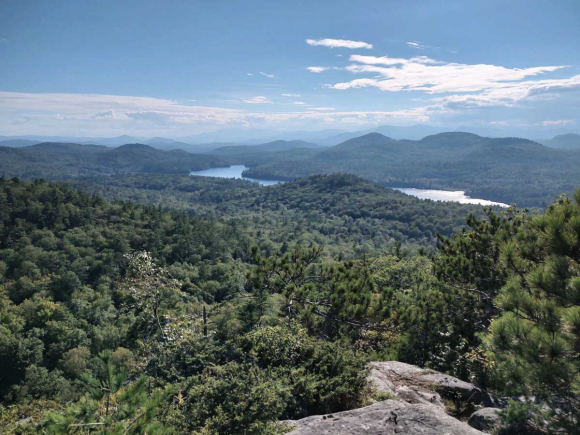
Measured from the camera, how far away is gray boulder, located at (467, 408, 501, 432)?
21.4 feet

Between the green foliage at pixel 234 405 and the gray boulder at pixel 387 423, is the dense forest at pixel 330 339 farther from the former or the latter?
the gray boulder at pixel 387 423

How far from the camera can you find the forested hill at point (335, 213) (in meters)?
117

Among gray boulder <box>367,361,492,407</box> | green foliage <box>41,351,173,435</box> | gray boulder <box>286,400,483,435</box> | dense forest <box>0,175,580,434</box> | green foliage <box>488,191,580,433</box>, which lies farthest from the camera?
gray boulder <box>367,361,492,407</box>

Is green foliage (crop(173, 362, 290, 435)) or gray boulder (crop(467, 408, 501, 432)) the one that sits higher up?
green foliage (crop(173, 362, 290, 435))

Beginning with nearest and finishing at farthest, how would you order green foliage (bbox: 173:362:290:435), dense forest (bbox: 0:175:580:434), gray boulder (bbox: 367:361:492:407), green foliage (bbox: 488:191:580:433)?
1. green foliage (bbox: 488:191:580:433)
2. dense forest (bbox: 0:175:580:434)
3. green foliage (bbox: 173:362:290:435)
4. gray boulder (bbox: 367:361:492:407)

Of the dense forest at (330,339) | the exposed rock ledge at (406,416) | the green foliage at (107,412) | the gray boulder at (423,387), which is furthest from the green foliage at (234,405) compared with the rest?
the gray boulder at (423,387)

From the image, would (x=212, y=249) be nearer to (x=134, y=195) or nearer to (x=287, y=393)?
(x=287, y=393)

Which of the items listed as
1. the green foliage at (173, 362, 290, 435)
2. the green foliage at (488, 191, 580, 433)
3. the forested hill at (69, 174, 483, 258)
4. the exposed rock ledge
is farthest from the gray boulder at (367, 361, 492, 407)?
the forested hill at (69, 174, 483, 258)

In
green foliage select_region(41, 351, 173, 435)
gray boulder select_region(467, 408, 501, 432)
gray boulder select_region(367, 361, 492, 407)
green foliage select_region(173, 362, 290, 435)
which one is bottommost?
gray boulder select_region(367, 361, 492, 407)

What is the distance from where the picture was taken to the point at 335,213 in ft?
534

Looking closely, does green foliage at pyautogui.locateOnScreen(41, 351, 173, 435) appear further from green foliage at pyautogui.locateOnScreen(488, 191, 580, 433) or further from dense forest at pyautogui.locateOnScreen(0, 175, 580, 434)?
green foliage at pyautogui.locateOnScreen(488, 191, 580, 433)

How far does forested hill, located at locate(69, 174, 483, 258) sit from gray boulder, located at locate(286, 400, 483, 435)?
3182 inches

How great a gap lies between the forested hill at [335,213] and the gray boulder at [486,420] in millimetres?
80520

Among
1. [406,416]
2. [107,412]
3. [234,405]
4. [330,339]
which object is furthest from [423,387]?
[107,412]
